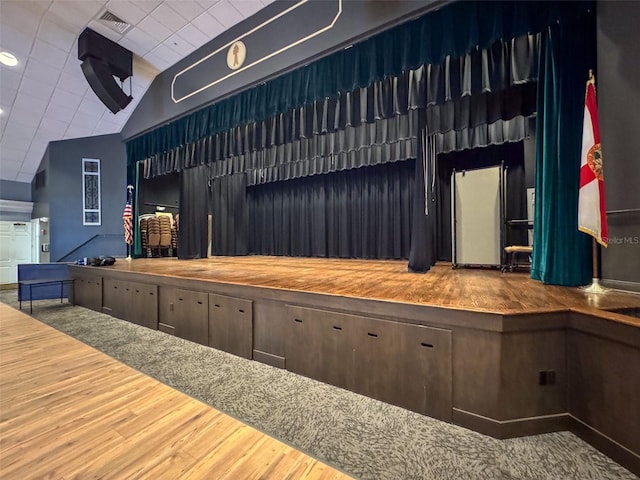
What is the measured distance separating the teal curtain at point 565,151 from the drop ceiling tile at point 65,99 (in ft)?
24.6

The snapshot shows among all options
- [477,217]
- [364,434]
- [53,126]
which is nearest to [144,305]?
[364,434]

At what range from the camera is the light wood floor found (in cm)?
123

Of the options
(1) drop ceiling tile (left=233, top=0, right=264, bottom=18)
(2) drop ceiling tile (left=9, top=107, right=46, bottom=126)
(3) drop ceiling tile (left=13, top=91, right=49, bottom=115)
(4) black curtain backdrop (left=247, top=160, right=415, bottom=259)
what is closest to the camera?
(1) drop ceiling tile (left=233, top=0, right=264, bottom=18)

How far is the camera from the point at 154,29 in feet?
13.7

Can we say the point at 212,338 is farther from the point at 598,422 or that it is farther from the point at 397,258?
the point at 397,258

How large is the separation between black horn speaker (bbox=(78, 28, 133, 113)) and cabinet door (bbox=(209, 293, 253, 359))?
392 cm

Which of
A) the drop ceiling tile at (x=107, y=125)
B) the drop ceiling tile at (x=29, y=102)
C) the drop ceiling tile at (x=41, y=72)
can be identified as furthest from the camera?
the drop ceiling tile at (x=107, y=125)

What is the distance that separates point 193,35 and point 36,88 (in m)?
3.62

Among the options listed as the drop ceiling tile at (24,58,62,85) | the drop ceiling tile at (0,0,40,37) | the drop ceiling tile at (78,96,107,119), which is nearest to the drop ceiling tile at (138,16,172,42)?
the drop ceiling tile at (0,0,40,37)

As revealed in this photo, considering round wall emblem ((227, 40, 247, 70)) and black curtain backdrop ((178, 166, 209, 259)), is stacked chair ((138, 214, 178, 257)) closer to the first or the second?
black curtain backdrop ((178, 166, 209, 259))

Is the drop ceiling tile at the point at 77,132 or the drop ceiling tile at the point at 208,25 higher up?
the drop ceiling tile at the point at 208,25

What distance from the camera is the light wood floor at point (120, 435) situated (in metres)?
1.23

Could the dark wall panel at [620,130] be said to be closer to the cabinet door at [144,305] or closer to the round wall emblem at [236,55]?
the round wall emblem at [236,55]

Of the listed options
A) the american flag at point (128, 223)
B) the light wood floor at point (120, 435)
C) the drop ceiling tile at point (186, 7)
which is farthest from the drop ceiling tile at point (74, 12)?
the light wood floor at point (120, 435)
